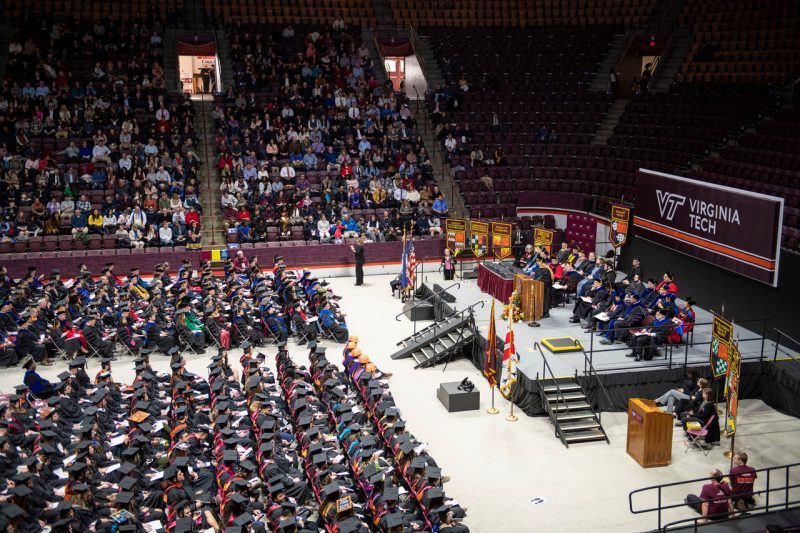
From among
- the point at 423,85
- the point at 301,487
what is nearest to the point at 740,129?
the point at 423,85

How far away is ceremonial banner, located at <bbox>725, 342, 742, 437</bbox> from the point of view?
1642 centimetres

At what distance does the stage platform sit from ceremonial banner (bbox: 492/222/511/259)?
5906 millimetres

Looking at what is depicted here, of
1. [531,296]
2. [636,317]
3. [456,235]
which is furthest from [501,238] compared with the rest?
[636,317]

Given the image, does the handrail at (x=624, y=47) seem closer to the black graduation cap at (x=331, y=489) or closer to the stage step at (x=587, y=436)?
the stage step at (x=587, y=436)

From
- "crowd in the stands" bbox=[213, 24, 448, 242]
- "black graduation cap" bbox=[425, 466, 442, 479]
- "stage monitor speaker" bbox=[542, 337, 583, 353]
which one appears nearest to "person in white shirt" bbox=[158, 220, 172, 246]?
"crowd in the stands" bbox=[213, 24, 448, 242]

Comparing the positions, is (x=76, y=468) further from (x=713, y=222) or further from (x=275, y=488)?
(x=713, y=222)

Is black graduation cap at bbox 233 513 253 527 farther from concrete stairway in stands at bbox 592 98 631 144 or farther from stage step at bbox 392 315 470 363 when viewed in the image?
concrete stairway in stands at bbox 592 98 631 144

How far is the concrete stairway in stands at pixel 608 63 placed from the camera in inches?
1535

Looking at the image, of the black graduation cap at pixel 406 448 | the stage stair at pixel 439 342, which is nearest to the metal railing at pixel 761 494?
the black graduation cap at pixel 406 448

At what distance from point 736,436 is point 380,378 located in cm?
763

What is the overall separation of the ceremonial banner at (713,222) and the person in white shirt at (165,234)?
15.7 m

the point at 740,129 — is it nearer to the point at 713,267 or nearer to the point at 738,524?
the point at 713,267

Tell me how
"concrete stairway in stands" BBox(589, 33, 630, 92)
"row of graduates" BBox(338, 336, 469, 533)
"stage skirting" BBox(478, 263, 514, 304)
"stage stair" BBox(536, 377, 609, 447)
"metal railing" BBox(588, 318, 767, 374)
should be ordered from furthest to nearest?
"concrete stairway in stands" BBox(589, 33, 630, 92) → "stage skirting" BBox(478, 263, 514, 304) → "metal railing" BBox(588, 318, 767, 374) → "stage stair" BBox(536, 377, 609, 447) → "row of graduates" BBox(338, 336, 469, 533)

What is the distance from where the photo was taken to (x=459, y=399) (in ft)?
62.7
